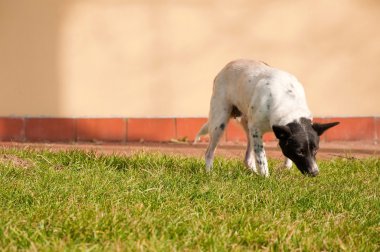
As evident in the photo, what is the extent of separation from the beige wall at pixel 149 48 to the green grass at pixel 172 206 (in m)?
2.51

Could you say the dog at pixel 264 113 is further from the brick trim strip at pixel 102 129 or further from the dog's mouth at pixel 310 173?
the brick trim strip at pixel 102 129

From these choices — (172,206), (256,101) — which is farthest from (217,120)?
(172,206)

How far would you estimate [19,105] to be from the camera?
8734 millimetres

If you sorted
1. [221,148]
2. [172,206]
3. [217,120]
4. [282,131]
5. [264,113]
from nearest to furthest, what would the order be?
[172,206] < [282,131] < [264,113] < [217,120] < [221,148]

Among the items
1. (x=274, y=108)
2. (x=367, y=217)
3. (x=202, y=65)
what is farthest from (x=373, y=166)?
(x=202, y=65)

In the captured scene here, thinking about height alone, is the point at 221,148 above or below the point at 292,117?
below

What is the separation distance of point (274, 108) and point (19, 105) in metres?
3.85

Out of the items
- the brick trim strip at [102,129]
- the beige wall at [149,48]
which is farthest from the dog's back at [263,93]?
the beige wall at [149,48]

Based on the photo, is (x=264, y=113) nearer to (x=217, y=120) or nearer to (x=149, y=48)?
(x=217, y=120)

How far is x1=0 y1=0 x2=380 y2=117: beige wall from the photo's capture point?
8.73m

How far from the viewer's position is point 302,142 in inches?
229

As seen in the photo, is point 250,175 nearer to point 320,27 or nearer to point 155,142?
point 155,142

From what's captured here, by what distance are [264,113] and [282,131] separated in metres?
0.40

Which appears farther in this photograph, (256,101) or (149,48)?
(149,48)
